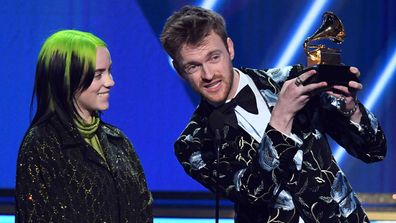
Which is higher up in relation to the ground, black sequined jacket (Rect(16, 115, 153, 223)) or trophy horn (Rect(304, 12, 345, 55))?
trophy horn (Rect(304, 12, 345, 55))

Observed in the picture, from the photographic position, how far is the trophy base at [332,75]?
1966 millimetres

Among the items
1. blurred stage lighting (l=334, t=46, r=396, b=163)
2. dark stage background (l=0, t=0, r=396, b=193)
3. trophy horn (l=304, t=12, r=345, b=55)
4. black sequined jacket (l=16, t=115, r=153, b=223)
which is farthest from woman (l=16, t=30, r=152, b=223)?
blurred stage lighting (l=334, t=46, r=396, b=163)

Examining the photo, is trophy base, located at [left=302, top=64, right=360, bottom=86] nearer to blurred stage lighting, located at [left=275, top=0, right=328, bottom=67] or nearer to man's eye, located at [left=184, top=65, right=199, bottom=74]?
man's eye, located at [left=184, top=65, right=199, bottom=74]

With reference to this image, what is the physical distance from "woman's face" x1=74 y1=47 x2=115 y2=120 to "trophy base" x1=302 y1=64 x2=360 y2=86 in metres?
0.55

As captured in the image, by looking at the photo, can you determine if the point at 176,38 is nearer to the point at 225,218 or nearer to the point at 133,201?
the point at 133,201

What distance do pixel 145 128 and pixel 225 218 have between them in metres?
0.62

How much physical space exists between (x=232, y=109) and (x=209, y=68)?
0.14 m

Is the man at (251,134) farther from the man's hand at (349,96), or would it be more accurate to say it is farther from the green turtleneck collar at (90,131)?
the green turtleneck collar at (90,131)

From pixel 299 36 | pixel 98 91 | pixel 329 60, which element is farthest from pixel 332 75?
pixel 299 36

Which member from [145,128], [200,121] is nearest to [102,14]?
[145,128]

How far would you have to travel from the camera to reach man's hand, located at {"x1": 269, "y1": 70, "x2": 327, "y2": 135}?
1941 millimetres

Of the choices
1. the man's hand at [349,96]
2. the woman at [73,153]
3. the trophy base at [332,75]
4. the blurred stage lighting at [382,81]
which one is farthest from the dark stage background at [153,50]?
the trophy base at [332,75]

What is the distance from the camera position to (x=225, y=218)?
4121 mm

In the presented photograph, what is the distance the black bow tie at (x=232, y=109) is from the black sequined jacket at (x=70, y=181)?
1.00 ft
